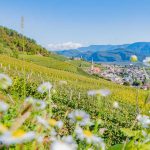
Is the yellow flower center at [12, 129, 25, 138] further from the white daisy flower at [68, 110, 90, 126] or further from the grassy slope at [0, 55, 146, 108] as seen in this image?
the grassy slope at [0, 55, 146, 108]

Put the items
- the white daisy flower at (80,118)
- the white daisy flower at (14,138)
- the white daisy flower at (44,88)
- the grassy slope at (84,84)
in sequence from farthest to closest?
the grassy slope at (84,84)
the white daisy flower at (44,88)
the white daisy flower at (80,118)
the white daisy flower at (14,138)

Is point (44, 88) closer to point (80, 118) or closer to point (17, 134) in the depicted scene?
point (80, 118)

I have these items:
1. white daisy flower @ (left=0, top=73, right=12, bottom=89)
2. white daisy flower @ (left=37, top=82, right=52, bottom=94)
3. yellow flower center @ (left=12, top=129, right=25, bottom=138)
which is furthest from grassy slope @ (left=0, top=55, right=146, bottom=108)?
yellow flower center @ (left=12, top=129, right=25, bottom=138)

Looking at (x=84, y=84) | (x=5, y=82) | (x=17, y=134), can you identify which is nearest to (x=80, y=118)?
(x=5, y=82)

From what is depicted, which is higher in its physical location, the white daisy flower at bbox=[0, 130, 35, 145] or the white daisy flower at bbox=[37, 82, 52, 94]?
the white daisy flower at bbox=[37, 82, 52, 94]

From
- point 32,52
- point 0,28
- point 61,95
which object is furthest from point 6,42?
point 61,95

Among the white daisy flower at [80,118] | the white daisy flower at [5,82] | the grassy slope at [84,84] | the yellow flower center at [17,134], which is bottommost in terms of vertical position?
the grassy slope at [84,84]

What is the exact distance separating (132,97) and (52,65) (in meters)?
59.7

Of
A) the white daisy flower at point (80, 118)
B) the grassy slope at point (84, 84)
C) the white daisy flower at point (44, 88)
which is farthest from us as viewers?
the grassy slope at point (84, 84)

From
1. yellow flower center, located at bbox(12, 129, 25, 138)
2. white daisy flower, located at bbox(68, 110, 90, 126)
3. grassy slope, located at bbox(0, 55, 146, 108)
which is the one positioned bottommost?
grassy slope, located at bbox(0, 55, 146, 108)


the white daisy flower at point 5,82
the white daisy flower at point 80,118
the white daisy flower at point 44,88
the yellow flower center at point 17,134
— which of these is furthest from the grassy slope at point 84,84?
the yellow flower center at point 17,134

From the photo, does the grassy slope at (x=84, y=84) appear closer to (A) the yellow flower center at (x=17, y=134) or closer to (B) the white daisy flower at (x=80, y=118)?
(B) the white daisy flower at (x=80, y=118)

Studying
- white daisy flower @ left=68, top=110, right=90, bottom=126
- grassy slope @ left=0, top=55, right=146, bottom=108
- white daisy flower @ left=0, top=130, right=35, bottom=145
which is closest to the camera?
white daisy flower @ left=0, top=130, right=35, bottom=145

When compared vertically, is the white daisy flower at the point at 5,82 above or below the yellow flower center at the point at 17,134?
above
